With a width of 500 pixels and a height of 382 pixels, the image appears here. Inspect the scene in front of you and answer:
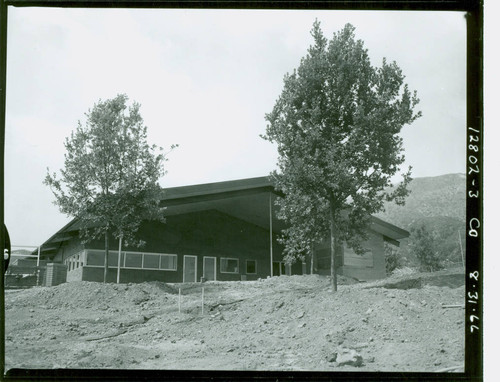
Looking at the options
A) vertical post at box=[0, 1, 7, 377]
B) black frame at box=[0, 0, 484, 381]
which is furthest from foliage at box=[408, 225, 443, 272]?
vertical post at box=[0, 1, 7, 377]

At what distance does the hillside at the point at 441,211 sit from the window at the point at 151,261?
1169 cm

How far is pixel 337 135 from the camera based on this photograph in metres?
12.7

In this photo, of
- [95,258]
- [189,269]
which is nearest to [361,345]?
[95,258]

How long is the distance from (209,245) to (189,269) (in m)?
1.64

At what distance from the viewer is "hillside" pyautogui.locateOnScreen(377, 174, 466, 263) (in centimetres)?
779

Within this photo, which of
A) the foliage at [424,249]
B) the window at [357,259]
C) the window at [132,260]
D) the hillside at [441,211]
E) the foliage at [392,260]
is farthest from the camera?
Answer: the foliage at [392,260]

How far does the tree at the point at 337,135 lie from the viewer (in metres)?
12.2

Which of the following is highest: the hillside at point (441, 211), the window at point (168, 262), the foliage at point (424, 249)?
the hillside at point (441, 211)

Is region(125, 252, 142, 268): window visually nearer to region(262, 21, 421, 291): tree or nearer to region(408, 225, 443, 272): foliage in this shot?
region(262, 21, 421, 291): tree

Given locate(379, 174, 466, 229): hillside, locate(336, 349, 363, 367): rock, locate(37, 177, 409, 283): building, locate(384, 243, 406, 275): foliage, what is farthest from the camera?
locate(384, 243, 406, 275): foliage

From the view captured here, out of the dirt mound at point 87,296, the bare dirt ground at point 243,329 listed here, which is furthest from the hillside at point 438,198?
the dirt mound at point 87,296

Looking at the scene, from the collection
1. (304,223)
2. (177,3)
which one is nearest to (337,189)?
(304,223)

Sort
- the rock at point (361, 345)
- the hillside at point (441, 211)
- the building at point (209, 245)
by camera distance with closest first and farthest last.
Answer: the hillside at point (441, 211) → the rock at point (361, 345) → the building at point (209, 245)

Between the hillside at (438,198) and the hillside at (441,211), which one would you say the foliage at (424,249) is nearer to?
the hillside at (441,211)
